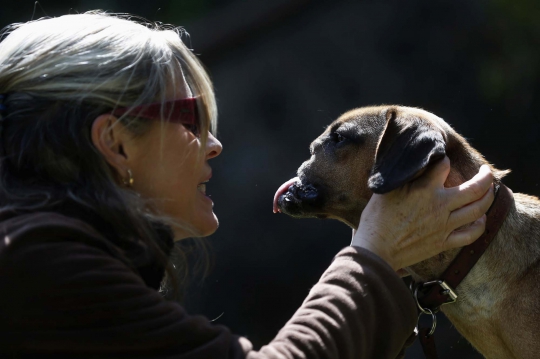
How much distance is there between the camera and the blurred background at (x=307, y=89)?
17.6 ft

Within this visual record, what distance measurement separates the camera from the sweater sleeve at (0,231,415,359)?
1360 mm

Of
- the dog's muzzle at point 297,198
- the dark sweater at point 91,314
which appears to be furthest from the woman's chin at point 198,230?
the dog's muzzle at point 297,198

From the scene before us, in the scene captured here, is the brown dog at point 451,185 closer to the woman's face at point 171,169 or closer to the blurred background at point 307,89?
the woman's face at point 171,169

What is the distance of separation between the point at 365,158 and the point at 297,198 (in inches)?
15.1

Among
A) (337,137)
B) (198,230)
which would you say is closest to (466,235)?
(337,137)

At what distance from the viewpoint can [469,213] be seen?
7.03 feet

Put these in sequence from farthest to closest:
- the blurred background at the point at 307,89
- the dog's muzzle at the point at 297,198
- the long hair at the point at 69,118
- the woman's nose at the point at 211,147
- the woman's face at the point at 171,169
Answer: the blurred background at the point at 307,89 → the dog's muzzle at the point at 297,198 → the woman's nose at the point at 211,147 → the woman's face at the point at 171,169 → the long hair at the point at 69,118

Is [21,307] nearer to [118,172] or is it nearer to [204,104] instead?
[118,172]

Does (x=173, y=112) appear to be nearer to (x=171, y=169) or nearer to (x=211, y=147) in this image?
(x=171, y=169)

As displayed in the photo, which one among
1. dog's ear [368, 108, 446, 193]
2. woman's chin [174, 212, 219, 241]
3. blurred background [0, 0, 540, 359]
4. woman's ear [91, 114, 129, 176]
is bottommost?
blurred background [0, 0, 540, 359]

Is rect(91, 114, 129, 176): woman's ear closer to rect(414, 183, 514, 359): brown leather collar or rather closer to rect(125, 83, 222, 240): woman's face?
rect(125, 83, 222, 240): woman's face

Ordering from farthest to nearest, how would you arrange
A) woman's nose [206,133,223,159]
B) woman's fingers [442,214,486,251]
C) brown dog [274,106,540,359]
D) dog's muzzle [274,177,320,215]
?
dog's muzzle [274,177,320,215]
brown dog [274,106,540,359]
woman's fingers [442,214,486,251]
woman's nose [206,133,223,159]

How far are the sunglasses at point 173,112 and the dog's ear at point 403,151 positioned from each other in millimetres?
699

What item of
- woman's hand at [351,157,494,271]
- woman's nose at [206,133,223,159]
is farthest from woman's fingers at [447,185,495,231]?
woman's nose at [206,133,223,159]
